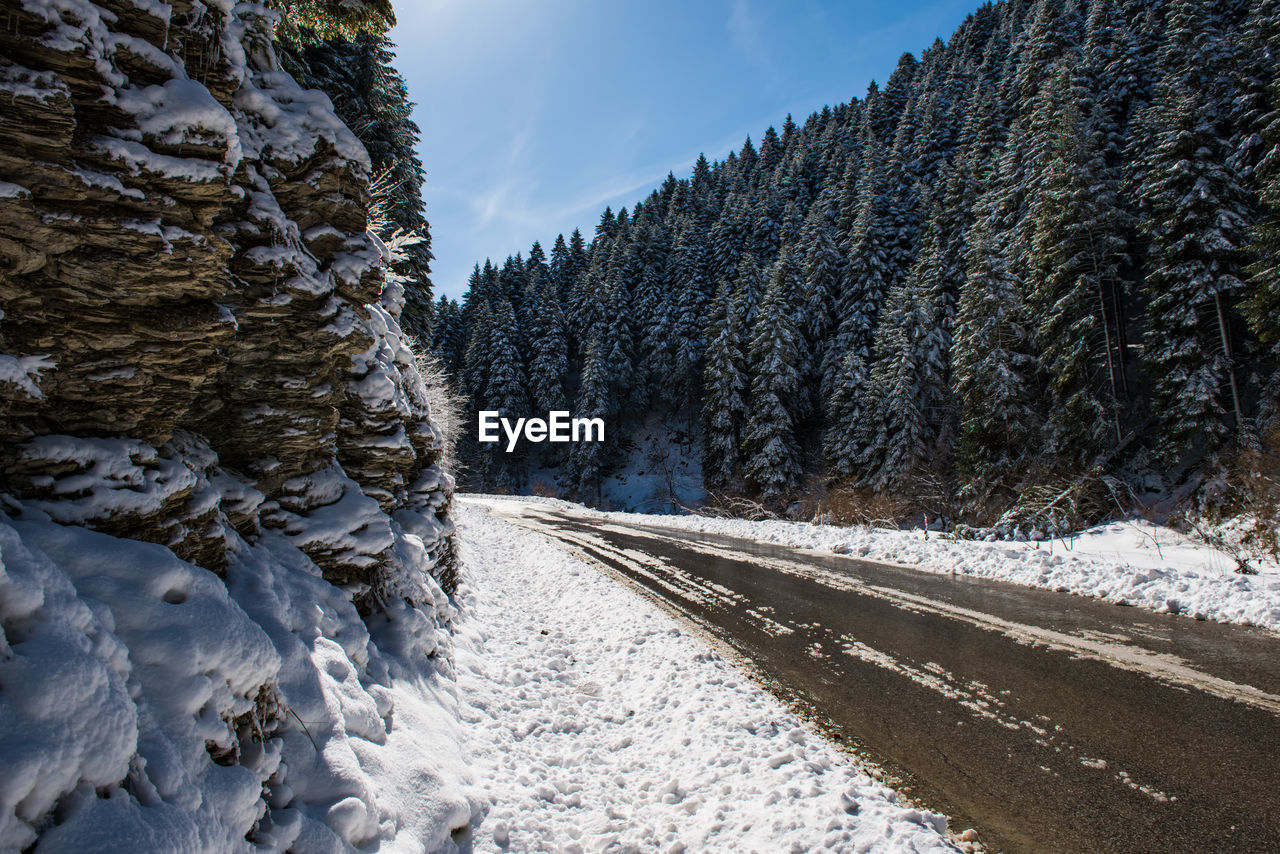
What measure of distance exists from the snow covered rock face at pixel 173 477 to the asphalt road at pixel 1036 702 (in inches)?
148

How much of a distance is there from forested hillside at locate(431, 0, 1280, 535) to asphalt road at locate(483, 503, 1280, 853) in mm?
8281

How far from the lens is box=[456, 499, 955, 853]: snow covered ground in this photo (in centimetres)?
388

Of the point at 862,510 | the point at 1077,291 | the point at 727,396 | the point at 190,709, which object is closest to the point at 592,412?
the point at 727,396

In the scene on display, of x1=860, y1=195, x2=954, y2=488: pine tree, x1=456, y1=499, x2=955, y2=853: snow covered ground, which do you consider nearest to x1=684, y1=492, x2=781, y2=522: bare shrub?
x1=860, y1=195, x2=954, y2=488: pine tree

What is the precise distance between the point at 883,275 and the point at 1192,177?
1735 centimetres

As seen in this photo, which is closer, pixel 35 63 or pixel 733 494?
pixel 35 63

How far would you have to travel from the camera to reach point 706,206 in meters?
62.7

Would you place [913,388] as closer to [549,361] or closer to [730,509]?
[730,509]

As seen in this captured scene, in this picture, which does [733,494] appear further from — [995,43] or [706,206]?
[995,43]

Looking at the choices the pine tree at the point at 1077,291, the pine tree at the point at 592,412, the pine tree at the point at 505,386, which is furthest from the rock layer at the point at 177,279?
the pine tree at the point at 505,386

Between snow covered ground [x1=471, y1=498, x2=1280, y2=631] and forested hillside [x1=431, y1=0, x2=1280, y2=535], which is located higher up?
forested hillside [x1=431, y1=0, x2=1280, y2=535]

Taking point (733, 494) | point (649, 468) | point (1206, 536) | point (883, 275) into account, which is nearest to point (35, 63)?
point (1206, 536)

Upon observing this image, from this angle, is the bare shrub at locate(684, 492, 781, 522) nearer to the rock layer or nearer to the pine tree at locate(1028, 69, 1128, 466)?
the pine tree at locate(1028, 69, 1128, 466)

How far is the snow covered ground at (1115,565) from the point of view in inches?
308
